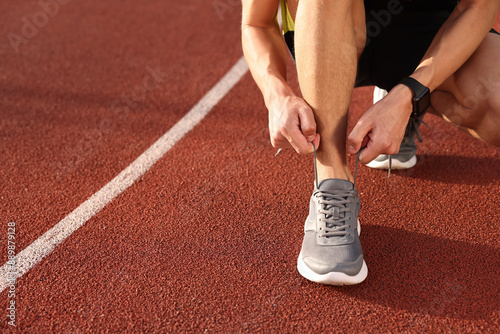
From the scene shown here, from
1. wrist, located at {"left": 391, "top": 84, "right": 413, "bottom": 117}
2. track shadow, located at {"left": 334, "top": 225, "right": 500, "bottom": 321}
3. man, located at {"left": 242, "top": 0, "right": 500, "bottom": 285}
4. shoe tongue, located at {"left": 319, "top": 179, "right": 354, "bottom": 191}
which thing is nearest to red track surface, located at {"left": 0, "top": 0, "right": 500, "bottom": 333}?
track shadow, located at {"left": 334, "top": 225, "right": 500, "bottom": 321}

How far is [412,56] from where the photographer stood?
7.34ft

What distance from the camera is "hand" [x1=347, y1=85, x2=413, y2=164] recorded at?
186 cm

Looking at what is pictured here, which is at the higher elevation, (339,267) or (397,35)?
(397,35)

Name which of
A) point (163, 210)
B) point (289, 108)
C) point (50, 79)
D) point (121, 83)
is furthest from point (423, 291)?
point (50, 79)

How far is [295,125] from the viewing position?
1.85 metres

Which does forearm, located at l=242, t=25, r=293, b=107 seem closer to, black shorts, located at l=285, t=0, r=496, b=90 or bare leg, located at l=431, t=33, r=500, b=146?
black shorts, located at l=285, t=0, r=496, b=90

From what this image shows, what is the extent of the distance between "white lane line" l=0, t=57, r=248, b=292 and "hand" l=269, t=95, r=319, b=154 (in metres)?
0.98

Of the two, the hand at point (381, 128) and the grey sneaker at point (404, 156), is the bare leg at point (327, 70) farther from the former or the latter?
the grey sneaker at point (404, 156)

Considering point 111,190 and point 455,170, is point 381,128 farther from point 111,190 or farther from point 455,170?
point 111,190

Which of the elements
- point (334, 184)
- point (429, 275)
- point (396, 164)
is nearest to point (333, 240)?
point (334, 184)

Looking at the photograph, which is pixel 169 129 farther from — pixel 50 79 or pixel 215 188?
pixel 50 79

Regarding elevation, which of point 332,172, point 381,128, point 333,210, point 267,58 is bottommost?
point 333,210

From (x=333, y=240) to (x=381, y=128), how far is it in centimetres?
46

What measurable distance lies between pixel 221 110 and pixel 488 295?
1.98 metres
